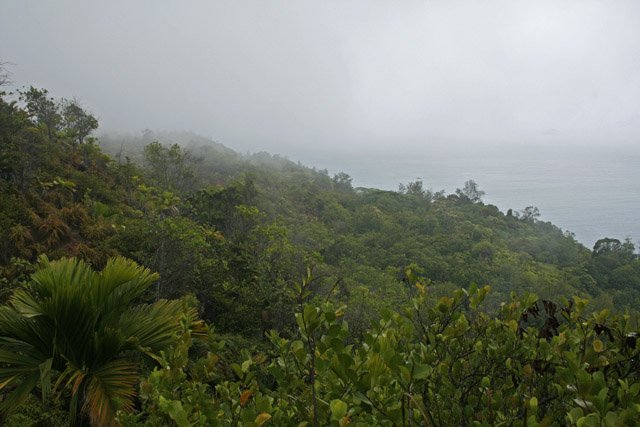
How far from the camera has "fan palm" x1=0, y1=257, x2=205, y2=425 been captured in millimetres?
2734

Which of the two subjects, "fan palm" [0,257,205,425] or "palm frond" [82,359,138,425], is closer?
"palm frond" [82,359,138,425]

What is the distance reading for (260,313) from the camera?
20.9ft

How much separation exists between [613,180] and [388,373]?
56.9 meters

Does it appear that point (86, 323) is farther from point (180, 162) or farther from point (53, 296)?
point (180, 162)

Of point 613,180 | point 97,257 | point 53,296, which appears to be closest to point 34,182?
point 97,257

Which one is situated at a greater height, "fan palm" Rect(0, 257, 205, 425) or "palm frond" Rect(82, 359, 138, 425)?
"fan palm" Rect(0, 257, 205, 425)

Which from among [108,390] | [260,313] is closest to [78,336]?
[108,390]

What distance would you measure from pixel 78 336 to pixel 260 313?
12.0ft

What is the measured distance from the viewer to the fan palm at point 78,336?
2.73m

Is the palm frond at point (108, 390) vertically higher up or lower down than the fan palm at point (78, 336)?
lower down

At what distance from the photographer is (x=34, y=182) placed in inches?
316

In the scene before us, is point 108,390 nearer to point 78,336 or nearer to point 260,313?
point 78,336

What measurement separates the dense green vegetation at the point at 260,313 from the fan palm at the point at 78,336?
2cm

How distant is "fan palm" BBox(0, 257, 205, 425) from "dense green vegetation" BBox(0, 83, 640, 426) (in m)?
0.02
